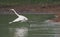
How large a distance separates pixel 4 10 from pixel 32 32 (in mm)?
15595

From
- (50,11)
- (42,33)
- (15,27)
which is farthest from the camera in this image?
(50,11)

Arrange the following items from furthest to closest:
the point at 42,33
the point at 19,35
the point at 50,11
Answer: the point at 50,11, the point at 42,33, the point at 19,35

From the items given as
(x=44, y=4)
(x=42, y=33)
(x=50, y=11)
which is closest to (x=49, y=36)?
(x=42, y=33)

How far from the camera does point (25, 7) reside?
33125 mm

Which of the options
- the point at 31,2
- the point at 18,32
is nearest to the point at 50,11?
the point at 31,2

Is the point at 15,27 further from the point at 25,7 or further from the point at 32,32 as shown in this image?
the point at 25,7

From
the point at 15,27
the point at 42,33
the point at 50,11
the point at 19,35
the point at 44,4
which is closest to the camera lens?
the point at 19,35

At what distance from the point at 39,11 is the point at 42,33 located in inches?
595

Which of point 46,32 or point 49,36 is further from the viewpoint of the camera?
point 46,32

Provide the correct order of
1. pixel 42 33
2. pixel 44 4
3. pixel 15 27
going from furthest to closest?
pixel 44 4 → pixel 15 27 → pixel 42 33

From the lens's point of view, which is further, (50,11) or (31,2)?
→ (31,2)

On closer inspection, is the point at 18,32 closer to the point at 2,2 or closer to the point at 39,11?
the point at 39,11

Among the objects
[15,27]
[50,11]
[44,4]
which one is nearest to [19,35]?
[15,27]

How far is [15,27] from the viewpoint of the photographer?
1872cm
